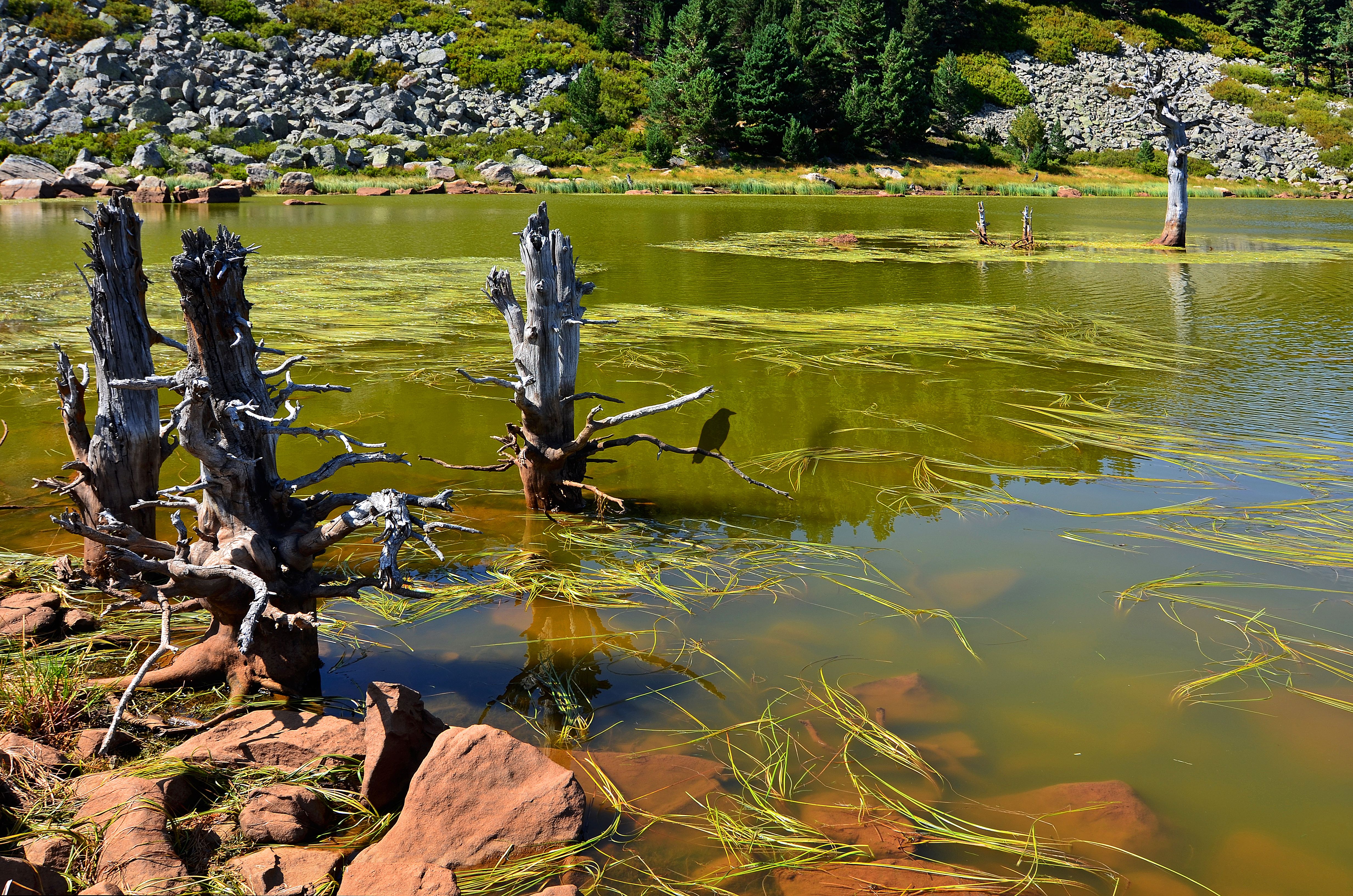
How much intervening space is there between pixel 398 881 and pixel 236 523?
154cm

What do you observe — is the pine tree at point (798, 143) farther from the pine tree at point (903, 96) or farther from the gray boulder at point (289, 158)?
the gray boulder at point (289, 158)

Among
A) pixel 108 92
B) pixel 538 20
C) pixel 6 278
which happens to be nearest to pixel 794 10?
pixel 538 20

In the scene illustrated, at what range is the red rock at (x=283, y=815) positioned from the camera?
2.48m

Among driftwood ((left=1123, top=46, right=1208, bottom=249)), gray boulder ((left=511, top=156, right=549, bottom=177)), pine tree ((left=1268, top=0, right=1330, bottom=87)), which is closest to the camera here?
driftwood ((left=1123, top=46, right=1208, bottom=249))

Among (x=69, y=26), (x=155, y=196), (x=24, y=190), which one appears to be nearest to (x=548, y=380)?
(x=155, y=196)

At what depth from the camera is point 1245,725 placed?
9.84 ft

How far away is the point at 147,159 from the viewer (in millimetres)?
35375

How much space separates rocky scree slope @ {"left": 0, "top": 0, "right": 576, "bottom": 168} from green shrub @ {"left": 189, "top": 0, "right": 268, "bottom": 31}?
0.78 meters

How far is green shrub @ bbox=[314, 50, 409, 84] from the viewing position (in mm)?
49875

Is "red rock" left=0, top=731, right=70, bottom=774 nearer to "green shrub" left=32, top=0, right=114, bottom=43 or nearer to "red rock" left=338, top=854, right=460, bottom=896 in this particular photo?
"red rock" left=338, top=854, right=460, bottom=896

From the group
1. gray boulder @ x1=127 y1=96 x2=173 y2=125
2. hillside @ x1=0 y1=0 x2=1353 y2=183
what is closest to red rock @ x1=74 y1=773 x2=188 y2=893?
hillside @ x1=0 y1=0 x2=1353 y2=183

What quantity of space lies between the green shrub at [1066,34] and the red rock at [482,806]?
67.4m

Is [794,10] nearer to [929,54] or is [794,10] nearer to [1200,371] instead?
[929,54]

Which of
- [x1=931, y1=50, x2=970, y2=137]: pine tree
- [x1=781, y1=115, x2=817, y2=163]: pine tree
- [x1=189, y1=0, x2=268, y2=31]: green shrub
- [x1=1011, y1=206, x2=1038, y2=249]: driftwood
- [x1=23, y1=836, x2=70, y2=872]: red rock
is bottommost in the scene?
[x1=23, y1=836, x2=70, y2=872]: red rock
